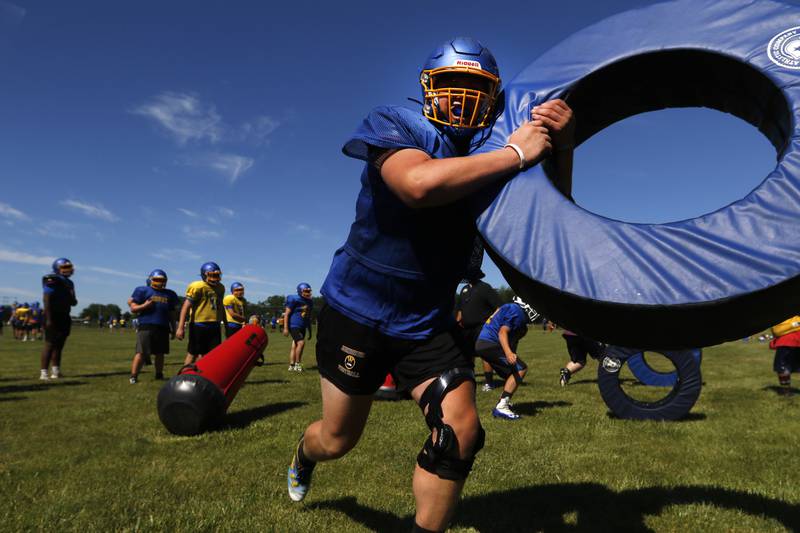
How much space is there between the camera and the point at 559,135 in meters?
2.26

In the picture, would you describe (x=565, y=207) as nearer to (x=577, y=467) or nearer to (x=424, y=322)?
(x=424, y=322)

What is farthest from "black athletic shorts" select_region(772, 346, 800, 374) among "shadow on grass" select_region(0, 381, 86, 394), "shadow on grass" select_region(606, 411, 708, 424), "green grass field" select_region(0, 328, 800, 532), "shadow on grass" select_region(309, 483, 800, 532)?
"shadow on grass" select_region(0, 381, 86, 394)

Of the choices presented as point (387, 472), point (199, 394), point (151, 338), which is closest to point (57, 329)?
point (151, 338)

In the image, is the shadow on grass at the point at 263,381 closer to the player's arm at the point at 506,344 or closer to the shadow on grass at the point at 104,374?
the shadow on grass at the point at 104,374

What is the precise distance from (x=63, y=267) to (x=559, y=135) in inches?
362

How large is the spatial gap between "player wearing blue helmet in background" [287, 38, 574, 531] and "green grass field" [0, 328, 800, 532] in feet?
3.23

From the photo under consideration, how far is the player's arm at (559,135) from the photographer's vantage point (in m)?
2.19

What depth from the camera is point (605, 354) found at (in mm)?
6176

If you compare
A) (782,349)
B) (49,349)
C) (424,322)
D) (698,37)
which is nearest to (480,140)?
(424,322)

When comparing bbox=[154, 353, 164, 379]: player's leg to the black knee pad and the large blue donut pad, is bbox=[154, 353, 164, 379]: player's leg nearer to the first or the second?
the black knee pad

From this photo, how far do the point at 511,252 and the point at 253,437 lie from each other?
386cm

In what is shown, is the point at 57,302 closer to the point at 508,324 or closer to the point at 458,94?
the point at 508,324

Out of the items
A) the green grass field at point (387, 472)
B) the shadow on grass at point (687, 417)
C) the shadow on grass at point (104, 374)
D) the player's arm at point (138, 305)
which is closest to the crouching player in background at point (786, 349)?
the green grass field at point (387, 472)

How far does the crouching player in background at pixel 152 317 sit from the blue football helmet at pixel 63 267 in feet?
3.98
